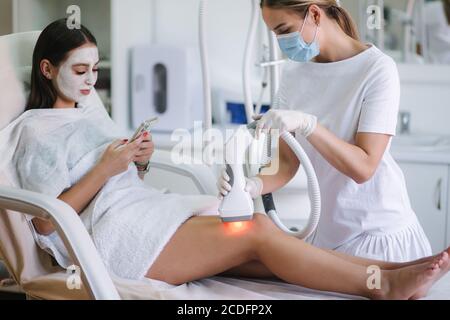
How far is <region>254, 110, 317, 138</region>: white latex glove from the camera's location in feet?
2.79

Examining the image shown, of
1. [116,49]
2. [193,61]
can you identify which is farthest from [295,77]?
[116,49]

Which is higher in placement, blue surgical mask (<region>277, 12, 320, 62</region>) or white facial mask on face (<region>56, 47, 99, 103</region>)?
blue surgical mask (<region>277, 12, 320, 62</region>)

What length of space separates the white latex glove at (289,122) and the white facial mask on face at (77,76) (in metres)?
0.30

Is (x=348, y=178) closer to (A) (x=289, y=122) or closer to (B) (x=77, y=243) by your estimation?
(A) (x=289, y=122)

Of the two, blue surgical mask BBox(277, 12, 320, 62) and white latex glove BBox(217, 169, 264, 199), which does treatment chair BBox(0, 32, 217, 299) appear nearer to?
white latex glove BBox(217, 169, 264, 199)

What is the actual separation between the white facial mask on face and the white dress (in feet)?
0.96

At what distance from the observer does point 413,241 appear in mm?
976

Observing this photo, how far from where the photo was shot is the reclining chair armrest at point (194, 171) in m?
1.09

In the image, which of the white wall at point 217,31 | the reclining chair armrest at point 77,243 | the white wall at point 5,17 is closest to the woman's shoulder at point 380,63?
the white wall at point 217,31

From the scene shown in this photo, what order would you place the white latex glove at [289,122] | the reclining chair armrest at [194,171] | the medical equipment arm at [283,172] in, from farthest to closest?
the reclining chair armrest at [194,171] < the medical equipment arm at [283,172] < the white latex glove at [289,122]

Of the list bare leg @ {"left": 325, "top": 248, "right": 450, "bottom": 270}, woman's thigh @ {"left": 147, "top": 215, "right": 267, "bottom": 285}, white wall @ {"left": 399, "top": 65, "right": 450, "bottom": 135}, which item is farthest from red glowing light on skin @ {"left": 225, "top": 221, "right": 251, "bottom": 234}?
white wall @ {"left": 399, "top": 65, "right": 450, "bottom": 135}

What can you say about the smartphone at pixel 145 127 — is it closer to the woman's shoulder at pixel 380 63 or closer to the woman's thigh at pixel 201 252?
the woman's thigh at pixel 201 252
